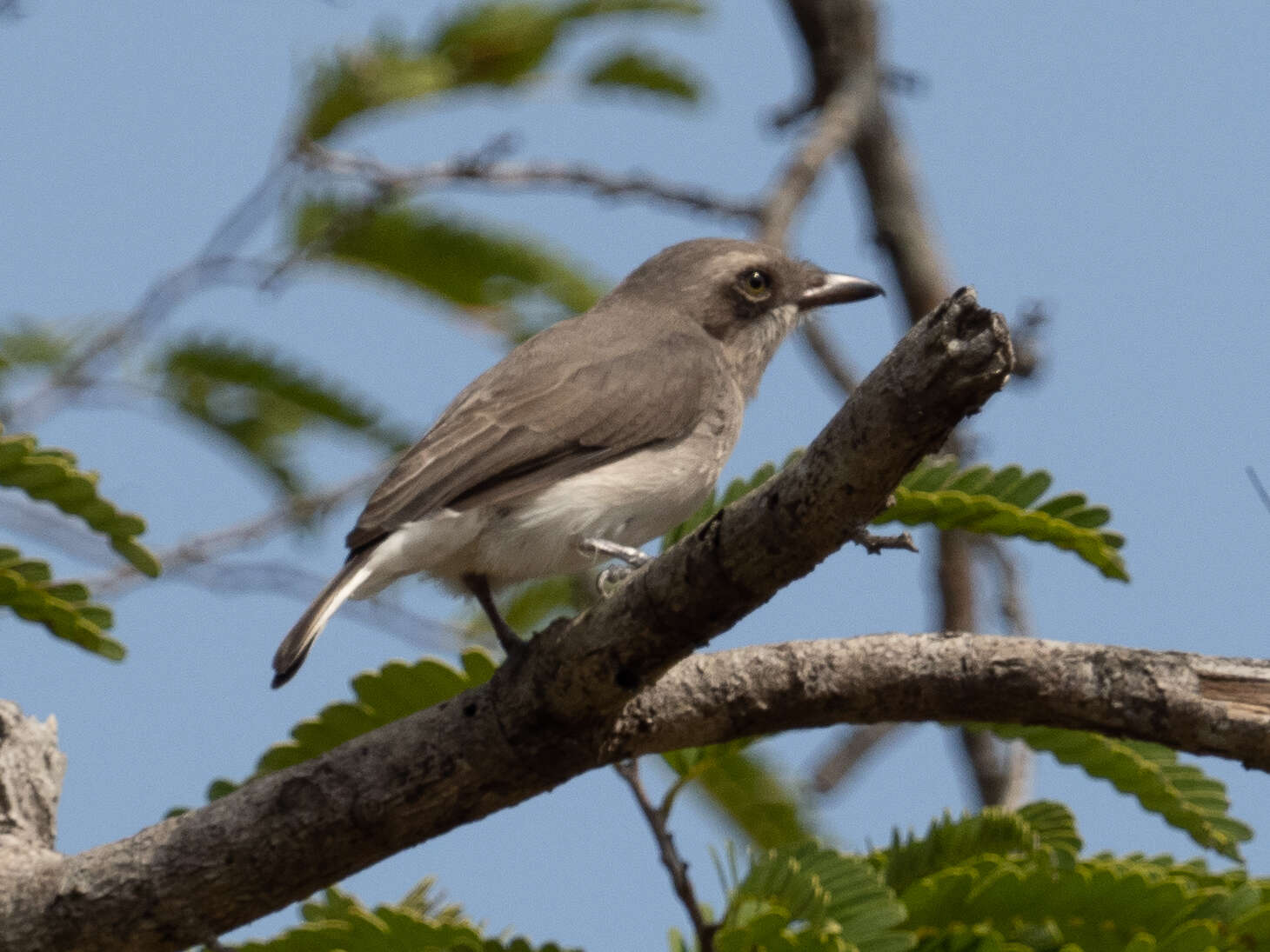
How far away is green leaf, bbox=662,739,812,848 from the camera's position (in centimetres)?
554

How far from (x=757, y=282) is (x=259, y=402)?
2.23 m

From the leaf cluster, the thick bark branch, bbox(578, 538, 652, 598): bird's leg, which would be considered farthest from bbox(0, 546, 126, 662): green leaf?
the thick bark branch

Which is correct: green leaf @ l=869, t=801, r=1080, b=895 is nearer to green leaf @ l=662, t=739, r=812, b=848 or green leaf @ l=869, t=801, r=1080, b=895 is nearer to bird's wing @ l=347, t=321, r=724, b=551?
green leaf @ l=662, t=739, r=812, b=848

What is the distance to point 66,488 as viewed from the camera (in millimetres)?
4441

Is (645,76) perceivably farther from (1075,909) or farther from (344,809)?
(1075,909)

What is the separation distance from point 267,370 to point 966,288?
4.05 metres

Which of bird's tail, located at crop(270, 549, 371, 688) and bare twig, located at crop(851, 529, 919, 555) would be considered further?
bird's tail, located at crop(270, 549, 371, 688)

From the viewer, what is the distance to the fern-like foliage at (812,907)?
3.85 m

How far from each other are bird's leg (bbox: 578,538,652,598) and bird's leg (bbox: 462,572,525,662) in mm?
337

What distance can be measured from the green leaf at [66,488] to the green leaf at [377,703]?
0.69 m

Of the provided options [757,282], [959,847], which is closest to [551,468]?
[959,847]

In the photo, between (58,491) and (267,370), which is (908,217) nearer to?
(267,370)

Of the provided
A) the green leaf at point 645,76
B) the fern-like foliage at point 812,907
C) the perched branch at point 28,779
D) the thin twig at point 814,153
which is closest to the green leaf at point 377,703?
the perched branch at point 28,779

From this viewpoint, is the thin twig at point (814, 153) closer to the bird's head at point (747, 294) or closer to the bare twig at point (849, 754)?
the bird's head at point (747, 294)
